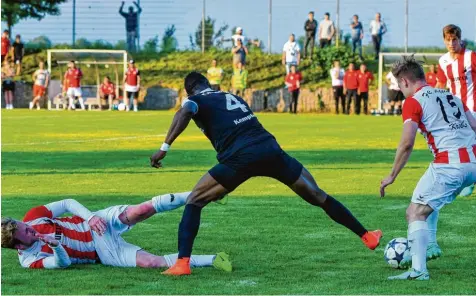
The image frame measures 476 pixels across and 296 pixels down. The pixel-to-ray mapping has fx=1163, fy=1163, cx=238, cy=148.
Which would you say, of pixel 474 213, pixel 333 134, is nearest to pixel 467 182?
pixel 474 213

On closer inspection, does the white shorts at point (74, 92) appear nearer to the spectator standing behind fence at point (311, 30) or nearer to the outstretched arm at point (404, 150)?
the spectator standing behind fence at point (311, 30)

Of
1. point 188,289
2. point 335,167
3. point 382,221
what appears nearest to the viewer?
point 188,289

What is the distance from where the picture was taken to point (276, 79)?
50.2 m

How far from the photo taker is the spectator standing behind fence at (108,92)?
47531mm

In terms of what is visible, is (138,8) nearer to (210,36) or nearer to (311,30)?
(210,36)

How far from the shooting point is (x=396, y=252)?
958 centimetres

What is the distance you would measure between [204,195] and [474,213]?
16.6 feet

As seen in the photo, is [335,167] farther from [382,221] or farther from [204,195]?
[204,195]

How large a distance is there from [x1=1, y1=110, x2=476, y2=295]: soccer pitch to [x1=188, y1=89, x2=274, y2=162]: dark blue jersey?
102 cm

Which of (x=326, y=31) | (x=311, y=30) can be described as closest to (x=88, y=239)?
(x=311, y=30)

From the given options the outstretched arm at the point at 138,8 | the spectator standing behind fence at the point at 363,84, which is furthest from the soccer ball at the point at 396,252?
the outstretched arm at the point at 138,8

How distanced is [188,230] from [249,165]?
71 centimetres

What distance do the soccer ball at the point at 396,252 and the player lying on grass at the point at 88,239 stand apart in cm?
136

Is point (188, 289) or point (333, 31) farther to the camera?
point (333, 31)
